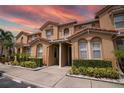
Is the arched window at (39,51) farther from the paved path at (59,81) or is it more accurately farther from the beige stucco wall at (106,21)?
the beige stucco wall at (106,21)

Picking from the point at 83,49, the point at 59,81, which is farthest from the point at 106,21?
the point at 59,81

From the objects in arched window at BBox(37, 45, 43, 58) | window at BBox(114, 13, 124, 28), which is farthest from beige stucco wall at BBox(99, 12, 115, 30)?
arched window at BBox(37, 45, 43, 58)

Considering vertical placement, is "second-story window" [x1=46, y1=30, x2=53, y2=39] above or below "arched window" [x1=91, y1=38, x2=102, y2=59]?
above

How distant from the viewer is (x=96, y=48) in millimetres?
10891

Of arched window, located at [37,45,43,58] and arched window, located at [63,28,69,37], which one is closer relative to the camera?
arched window, located at [37,45,43,58]

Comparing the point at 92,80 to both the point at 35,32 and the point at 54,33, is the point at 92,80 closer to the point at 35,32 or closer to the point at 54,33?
the point at 54,33

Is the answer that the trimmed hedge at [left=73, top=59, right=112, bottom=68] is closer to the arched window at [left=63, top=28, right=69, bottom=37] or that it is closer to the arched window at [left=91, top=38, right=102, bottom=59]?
the arched window at [left=91, top=38, right=102, bottom=59]

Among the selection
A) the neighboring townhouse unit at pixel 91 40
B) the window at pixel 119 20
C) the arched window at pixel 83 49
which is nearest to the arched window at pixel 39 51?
the neighboring townhouse unit at pixel 91 40

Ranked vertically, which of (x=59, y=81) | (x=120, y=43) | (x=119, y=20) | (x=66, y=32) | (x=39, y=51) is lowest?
(x=59, y=81)

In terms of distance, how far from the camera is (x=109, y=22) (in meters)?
12.1

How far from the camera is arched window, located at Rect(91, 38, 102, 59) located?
10758 mm

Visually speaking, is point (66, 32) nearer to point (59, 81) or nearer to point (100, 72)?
point (100, 72)
